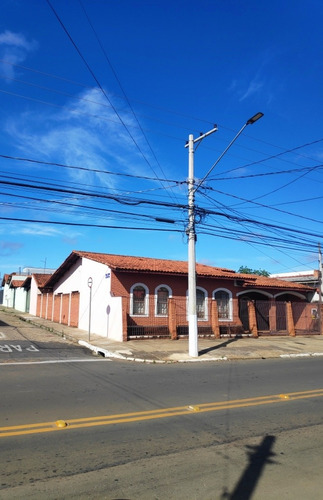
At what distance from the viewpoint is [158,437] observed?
534cm

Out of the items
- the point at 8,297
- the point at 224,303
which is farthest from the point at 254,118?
the point at 8,297

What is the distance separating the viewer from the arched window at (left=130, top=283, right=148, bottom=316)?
20.3 m

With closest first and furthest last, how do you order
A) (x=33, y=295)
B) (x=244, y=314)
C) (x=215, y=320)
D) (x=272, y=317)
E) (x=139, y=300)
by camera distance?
1. (x=139, y=300)
2. (x=215, y=320)
3. (x=272, y=317)
4. (x=244, y=314)
5. (x=33, y=295)

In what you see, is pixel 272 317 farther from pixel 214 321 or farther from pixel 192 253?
pixel 192 253

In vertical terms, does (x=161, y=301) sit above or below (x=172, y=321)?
above

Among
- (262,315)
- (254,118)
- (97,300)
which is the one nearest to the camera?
(254,118)

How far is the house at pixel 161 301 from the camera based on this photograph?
1962 centimetres

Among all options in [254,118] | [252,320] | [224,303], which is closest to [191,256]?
[254,118]

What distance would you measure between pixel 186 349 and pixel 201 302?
22.4 ft

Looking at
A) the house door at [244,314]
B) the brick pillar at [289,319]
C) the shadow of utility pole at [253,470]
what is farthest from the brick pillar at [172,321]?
the shadow of utility pole at [253,470]

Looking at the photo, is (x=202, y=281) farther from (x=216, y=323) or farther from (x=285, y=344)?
(x=285, y=344)

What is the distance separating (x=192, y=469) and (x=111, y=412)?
2415mm

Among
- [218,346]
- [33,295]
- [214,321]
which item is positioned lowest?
[218,346]

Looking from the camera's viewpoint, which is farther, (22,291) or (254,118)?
(22,291)
